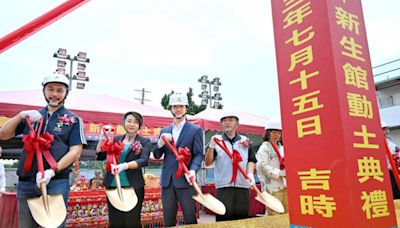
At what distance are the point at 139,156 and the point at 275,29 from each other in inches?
44.0

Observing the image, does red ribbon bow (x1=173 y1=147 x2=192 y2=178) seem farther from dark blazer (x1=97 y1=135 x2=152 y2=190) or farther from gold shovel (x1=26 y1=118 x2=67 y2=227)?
gold shovel (x1=26 y1=118 x2=67 y2=227)

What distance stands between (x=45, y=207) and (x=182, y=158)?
79 centimetres

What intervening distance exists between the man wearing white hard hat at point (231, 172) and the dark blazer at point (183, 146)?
0.59 ft

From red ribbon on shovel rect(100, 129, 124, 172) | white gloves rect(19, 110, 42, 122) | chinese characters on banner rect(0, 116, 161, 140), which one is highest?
chinese characters on banner rect(0, 116, 161, 140)

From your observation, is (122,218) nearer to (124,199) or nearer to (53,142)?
(124,199)

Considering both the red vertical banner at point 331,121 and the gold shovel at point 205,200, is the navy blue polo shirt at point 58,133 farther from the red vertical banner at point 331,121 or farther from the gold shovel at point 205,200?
the red vertical banner at point 331,121

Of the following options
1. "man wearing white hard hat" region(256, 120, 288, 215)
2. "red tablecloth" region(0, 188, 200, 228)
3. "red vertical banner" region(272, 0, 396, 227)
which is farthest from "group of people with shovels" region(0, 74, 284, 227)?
"red tablecloth" region(0, 188, 200, 228)

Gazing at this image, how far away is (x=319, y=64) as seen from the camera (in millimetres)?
1252

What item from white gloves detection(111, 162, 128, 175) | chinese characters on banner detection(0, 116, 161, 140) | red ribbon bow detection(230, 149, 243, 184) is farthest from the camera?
chinese characters on banner detection(0, 116, 161, 140)

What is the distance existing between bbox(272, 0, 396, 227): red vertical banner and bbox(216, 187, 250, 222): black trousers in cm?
76

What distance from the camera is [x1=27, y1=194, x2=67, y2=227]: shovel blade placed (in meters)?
1.22

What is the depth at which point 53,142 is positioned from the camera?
1504 millimetres

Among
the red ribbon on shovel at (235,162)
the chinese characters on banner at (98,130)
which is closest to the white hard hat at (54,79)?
the red ribbon on shovel at (235,162)

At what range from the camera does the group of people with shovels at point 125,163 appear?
140 centimetres
